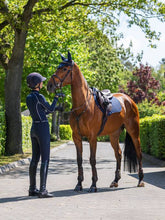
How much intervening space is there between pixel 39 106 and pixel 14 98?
10.9 metres

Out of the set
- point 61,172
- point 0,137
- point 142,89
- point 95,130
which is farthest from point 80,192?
point 142,89

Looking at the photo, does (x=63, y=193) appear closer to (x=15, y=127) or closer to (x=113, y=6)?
(x=15, y=127)

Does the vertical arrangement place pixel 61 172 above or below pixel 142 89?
below

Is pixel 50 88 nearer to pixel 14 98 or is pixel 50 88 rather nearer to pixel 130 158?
pixel 130 158

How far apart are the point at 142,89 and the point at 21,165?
37.5 metres

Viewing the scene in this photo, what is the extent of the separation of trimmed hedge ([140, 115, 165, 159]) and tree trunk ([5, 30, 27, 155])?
5.87 m

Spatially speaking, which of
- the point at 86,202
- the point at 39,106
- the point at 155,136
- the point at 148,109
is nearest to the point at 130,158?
the point at 86,202

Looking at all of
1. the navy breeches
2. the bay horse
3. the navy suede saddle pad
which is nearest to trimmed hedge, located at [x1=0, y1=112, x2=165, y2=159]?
the navy suede saddle pad

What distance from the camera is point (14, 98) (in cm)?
1891

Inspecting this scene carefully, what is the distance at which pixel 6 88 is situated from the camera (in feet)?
62.8

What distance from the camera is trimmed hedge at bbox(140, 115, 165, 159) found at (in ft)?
54.0

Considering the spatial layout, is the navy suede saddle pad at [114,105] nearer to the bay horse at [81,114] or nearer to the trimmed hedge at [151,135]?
the bay horse at [81,114]

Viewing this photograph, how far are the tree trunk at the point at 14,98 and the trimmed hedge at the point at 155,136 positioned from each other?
5874 millimetres

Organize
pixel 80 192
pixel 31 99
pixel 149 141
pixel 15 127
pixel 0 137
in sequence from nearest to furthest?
1. pixel 31 99
2. pixel 80 192
3. pixel 0 137
4. pixel 15 127
5. pixel 149 141
